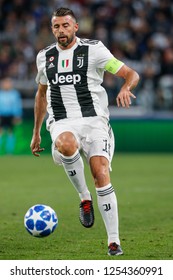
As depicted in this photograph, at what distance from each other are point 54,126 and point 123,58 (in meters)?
14.2

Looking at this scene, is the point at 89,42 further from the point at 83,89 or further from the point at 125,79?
the point at 125,79

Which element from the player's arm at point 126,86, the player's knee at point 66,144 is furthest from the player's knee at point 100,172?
the player's arm at point 126,86

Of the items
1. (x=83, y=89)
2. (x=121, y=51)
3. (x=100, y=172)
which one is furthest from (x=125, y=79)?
(x=121, y=51)

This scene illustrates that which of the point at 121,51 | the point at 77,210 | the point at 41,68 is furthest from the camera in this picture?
the point at 121,51

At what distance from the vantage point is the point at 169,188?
13.3 metres

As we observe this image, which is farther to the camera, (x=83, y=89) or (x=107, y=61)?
(x=83, y=89)

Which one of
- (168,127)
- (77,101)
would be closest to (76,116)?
(77,101)

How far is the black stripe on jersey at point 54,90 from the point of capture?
762 cm

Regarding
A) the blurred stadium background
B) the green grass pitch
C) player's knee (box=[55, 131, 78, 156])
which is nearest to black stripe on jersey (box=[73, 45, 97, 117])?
player's knee (box=[55, 131, 78, 156])

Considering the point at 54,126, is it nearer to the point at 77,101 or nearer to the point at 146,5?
the point at 77,101

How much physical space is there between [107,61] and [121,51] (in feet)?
47.4

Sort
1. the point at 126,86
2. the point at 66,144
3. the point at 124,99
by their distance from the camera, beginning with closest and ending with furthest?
1. the point at 124,99
2. the point at 126,86
3. the point at 66,144

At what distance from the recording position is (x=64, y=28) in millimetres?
7457

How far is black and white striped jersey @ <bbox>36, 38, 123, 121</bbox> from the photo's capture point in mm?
7555
